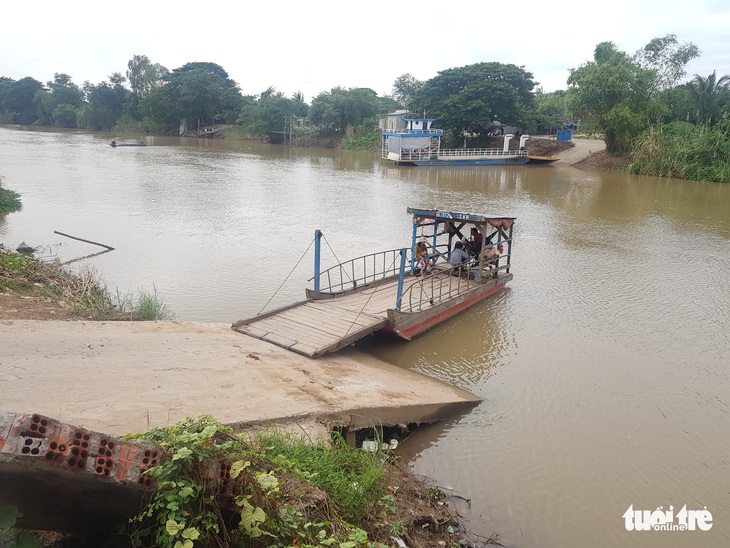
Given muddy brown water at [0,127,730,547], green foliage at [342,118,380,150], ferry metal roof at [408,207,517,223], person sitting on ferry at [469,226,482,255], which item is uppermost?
green foliage at [342,118,380,150]

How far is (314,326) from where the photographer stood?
941 cm

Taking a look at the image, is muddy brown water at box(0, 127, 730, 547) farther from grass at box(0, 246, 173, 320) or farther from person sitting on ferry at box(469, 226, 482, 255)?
person sitting on ferry at box(469, 226, 482, 255)

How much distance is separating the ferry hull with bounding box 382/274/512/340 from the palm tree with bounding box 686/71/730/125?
37.6 metres

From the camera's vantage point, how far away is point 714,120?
134ft

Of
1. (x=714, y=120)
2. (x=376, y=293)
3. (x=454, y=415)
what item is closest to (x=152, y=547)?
(x=454, y=415)

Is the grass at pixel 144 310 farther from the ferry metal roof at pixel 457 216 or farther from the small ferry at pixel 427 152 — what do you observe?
the small ferry at pixel 427 152

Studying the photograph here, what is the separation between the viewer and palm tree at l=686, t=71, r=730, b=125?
40.2 metres

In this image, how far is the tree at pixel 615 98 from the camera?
4066cm

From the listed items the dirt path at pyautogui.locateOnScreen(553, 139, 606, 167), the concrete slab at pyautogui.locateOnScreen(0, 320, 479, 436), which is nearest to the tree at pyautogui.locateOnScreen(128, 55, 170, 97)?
the dirt path at pyautogui.locateOnScreen(553, 139, 606, 167)

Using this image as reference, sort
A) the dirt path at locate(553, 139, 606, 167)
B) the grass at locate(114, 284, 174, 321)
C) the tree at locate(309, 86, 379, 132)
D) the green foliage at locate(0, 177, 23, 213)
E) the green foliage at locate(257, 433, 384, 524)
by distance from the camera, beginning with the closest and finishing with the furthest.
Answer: the green foliage at locate(257, 433, 384, 524) < the grass at locate(114, 284, 174, 321) < the green foliage at locate(0, 177, 23, 213) < the dirt path at locate(553, 139, 606, 167) < the tree at locate(309, 86, 379, 132)

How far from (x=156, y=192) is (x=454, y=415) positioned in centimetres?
2392

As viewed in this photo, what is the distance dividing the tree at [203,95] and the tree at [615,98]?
172 feet

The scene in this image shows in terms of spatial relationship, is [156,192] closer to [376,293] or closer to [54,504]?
[376,293]

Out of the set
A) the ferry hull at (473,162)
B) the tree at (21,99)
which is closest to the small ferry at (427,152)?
the ferry hull at (473,162)
